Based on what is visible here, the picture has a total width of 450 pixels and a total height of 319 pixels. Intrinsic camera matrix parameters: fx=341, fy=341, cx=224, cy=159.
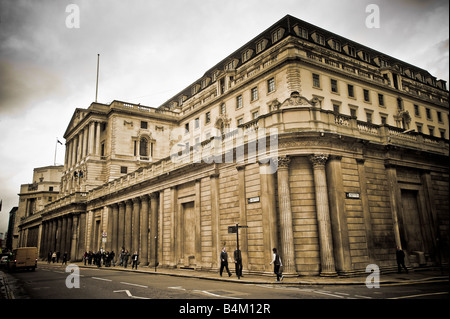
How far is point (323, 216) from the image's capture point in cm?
1958

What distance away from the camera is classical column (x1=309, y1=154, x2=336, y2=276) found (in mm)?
18906

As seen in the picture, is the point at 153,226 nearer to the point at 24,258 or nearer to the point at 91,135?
the point at 24,258

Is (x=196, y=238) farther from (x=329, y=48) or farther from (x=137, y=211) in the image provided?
(x=329, y=48)

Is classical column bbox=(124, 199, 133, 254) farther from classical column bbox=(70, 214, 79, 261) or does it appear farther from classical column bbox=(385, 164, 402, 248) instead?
classical column bbox=(385, 164, 402, 248)

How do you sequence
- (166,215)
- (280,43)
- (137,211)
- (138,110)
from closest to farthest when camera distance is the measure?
(166,215) → (137,211) → (280,43) → (138,110)

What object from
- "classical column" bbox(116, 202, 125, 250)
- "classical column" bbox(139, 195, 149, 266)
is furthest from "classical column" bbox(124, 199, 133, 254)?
"classical column" bbox(139, 195, 149, 266)

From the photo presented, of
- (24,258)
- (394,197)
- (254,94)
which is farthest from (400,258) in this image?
(24,258)

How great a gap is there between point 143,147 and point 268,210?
41576 millimetres

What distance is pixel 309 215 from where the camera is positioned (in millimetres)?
19953

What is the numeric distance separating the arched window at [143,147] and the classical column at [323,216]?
42.0 metres

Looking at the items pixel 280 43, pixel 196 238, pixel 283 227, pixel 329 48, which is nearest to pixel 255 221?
pixel 283 227

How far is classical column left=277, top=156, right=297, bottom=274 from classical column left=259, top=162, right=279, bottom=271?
54 cm
